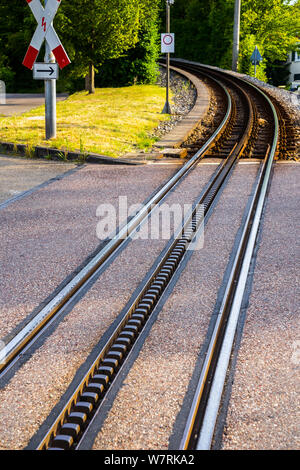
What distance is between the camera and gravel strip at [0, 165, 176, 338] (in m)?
5.05

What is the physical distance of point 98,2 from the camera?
21.0 metres

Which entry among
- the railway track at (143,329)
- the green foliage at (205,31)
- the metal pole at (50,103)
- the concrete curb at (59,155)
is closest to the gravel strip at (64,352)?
the railway track at (143,329)

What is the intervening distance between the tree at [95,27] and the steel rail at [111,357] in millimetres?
16891

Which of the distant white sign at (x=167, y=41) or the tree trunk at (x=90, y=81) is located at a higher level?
the distant white sign at (x=167, y=41)

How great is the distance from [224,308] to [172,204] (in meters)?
3.51

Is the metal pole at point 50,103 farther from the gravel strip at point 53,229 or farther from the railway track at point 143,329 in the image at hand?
the railway track at point 143,329

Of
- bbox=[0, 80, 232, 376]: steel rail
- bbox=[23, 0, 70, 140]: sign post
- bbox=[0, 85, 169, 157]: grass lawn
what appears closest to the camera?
bbox=[0, 80, 232, 376]: steel rail

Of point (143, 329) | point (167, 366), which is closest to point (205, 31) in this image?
point (143, 329)

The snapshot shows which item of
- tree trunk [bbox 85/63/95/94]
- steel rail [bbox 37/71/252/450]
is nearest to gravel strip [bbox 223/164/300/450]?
steel rail [bbox 37/71/252/450]

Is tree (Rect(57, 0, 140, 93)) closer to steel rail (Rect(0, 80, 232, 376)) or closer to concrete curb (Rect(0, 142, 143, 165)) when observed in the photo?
concrete curb (Rect(0, 142, 143, 165))

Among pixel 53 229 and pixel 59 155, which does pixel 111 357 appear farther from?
pixel 59 155

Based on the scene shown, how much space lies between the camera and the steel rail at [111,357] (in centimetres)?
311

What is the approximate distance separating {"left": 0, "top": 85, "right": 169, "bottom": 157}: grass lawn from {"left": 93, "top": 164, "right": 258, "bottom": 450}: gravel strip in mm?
6935
